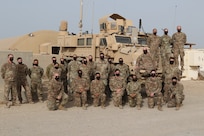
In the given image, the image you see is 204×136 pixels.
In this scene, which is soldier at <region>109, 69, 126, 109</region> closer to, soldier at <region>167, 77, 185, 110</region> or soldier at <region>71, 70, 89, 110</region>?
soldier at <region>71, 70, 89, 110</region>

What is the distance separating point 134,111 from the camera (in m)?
8.63

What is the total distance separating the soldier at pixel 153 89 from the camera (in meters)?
9.10

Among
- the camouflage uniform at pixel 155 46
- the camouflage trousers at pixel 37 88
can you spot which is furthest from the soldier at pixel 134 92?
the camouflage trousers at pixel 37 88

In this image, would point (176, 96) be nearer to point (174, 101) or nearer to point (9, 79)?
point (174, 101)

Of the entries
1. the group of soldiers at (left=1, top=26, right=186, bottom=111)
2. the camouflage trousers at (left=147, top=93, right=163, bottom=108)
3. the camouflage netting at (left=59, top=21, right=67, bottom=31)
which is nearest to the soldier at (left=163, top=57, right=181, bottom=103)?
the group of soldiers at (left=1, top=26, right=186, bottom=111)

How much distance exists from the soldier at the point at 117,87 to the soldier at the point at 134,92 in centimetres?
20

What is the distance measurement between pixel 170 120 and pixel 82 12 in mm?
10212

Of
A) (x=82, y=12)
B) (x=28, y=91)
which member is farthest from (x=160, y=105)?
(x=82, y=12)

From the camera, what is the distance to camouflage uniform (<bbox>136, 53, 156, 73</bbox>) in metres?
9.98

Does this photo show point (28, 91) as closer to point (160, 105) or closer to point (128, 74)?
point (128, 74)

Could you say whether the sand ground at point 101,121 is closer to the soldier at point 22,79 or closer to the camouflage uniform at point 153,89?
the camouflage uniform at point 153,89

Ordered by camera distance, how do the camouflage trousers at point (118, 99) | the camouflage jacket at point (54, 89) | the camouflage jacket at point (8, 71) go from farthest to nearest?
the camouflage trousers at point (118, 99)
the camouflage jacket at point (8, 71)
the camouflage jacket at point (54, 89)

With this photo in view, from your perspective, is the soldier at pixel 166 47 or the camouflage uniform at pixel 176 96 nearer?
the camouflage uniform at pixel 176 96

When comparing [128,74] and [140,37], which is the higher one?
[140,37]
